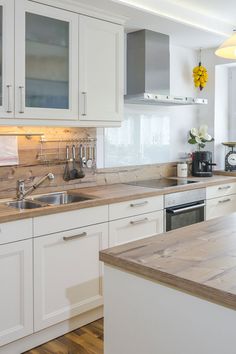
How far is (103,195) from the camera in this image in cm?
291

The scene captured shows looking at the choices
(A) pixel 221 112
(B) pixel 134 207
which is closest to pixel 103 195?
(B) pixel 134 207

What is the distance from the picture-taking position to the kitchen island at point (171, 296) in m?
1.20

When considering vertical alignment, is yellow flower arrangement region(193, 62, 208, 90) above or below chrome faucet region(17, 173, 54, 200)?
above

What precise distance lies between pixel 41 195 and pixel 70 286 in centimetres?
72

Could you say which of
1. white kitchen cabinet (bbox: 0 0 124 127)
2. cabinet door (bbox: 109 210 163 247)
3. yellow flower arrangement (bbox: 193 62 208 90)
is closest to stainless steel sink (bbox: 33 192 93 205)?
cabinet door (bbox: 109 210 163 247)

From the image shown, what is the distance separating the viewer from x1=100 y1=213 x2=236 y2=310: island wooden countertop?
1.21m

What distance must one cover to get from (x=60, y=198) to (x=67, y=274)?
66 centimetres

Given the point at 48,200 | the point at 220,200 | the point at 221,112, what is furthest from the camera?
the point at 221,112

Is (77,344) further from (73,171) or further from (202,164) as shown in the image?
(202,164)

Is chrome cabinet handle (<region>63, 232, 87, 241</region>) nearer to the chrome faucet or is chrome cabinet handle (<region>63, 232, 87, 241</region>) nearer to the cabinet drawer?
the cabinet drawer

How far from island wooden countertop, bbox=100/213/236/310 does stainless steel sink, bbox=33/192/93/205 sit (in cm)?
127

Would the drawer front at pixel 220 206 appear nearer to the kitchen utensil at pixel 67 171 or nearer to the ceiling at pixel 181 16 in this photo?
the kitchen utensil at pixel 67 171

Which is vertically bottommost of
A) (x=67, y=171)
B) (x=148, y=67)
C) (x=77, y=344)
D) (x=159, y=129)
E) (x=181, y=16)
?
(x=77, y=344)

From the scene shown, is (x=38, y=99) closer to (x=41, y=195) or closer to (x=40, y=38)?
(x=40, y=38)
